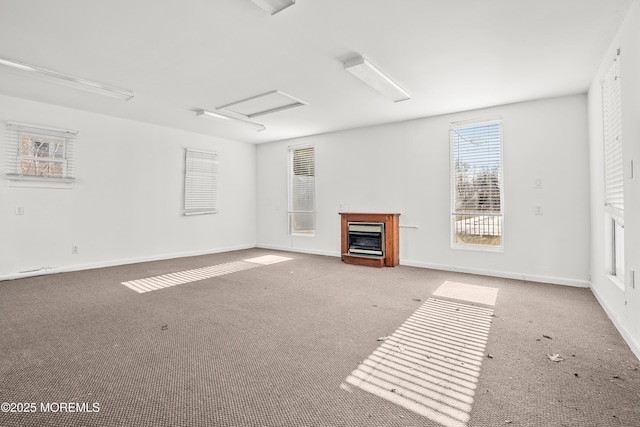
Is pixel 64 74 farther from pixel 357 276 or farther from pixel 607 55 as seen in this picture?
pixel 607 55

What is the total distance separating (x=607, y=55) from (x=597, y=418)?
3.48 metres

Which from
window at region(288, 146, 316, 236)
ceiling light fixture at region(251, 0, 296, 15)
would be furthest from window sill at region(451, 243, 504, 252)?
ceiling light fixture at region(251, 0, 296, 15)

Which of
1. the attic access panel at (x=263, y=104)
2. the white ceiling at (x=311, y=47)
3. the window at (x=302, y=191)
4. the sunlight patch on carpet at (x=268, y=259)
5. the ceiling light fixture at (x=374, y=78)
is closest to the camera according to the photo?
the white ceiling at (x=311, y=47)

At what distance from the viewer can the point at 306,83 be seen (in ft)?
13.4

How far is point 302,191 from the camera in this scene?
750cm

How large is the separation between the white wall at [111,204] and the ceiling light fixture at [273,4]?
4.70 metres

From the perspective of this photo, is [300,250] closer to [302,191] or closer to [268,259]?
[268,259]

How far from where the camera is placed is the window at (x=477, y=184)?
16.4ft

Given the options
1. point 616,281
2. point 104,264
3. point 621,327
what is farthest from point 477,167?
point 104,264

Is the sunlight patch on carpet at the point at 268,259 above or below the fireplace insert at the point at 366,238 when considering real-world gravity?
below

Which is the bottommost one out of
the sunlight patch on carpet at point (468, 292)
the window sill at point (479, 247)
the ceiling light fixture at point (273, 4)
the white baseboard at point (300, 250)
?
the sunlight patch on carpet at point (468, 292)

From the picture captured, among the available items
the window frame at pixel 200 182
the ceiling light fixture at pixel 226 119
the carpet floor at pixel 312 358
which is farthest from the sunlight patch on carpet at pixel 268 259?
the ceiling light fixture at pixel 226 119

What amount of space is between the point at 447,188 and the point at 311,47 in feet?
11.3

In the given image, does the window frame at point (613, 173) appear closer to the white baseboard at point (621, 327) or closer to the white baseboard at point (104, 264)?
the white baseboard at point (621, 327)
